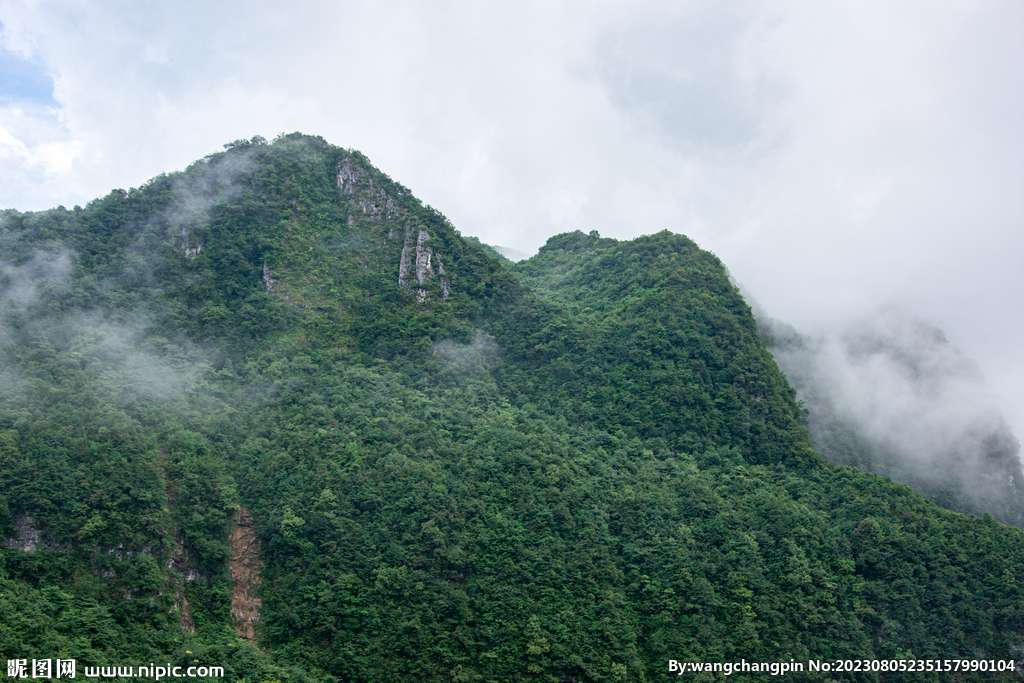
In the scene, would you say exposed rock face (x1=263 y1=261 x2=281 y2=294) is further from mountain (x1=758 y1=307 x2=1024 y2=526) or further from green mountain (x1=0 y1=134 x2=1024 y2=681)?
mountain (x1=758 y1=307 x2=1024 y2=526)

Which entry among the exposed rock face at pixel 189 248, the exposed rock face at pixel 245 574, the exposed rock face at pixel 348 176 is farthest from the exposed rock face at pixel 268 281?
the exposed rock face at pixel 245 574

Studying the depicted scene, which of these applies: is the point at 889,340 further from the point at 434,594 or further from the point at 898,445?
the point at 434,594

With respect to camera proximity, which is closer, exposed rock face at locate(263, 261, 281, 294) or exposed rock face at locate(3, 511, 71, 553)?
exposed rock face at locate(3, 511, 71, 553)

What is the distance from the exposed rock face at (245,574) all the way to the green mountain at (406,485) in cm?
13

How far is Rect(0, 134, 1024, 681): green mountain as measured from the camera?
31047mm

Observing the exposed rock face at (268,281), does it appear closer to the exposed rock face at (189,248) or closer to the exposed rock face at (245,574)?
the exposed rock face at (189,248)

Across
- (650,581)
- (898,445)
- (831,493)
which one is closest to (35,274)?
(650,581)

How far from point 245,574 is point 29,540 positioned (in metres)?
10.4

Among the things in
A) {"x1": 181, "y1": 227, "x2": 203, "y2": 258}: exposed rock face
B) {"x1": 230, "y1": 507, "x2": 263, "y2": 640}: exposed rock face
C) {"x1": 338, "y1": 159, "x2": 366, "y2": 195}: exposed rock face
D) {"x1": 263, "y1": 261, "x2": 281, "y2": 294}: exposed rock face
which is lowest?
{"x1": 230, "y1": 507, "x2": 263, "y2": 640}: exposed rock face

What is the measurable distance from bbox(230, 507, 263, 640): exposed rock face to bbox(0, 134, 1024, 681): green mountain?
13 centimetres

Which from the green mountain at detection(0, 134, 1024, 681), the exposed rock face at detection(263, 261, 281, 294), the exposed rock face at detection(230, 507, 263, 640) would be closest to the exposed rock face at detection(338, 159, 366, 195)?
the green mountain at detection(0, 134, 1024, 681)

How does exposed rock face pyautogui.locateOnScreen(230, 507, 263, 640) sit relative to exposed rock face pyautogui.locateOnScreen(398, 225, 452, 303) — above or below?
below

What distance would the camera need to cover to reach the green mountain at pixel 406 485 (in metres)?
31.0

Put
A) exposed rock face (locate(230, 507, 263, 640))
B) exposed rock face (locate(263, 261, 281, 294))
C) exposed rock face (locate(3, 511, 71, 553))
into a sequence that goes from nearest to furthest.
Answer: exposed rock face (locate(3, 511, 71, 553)) < exposed rock face (locate(230, 507, 263, 640)) < exposed rock face (locate(263, 261, 281, 294))
